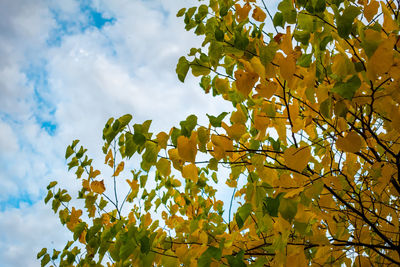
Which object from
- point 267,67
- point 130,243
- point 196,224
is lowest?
point 130,243

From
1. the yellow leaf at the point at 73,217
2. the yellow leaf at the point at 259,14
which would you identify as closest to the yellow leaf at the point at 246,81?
the yellow leaf at the point at 259,14

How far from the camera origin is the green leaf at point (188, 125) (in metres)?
0.94

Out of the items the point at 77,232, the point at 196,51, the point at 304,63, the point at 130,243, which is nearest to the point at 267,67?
the point at 304,63

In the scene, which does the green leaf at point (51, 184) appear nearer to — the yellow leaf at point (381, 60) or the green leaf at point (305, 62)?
the green leaf at point (305, 62)

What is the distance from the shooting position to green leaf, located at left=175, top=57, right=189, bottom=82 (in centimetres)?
111

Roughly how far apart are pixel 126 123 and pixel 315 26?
2.70 ft

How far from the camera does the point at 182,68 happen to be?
43.9 inches

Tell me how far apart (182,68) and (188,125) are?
11.5 inches

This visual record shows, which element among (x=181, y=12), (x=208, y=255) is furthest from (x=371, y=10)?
(x=208, y=255)

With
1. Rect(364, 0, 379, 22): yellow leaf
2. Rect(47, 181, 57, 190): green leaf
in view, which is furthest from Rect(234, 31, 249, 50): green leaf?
Rect(47, 181, 57, 190): green leaf

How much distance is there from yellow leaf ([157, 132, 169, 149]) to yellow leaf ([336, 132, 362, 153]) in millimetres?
569

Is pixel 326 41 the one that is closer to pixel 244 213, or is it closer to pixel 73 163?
pixel 244 213

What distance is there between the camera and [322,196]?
3.69 feet

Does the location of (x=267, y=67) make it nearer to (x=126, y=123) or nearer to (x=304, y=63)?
(x=304, y=63)
